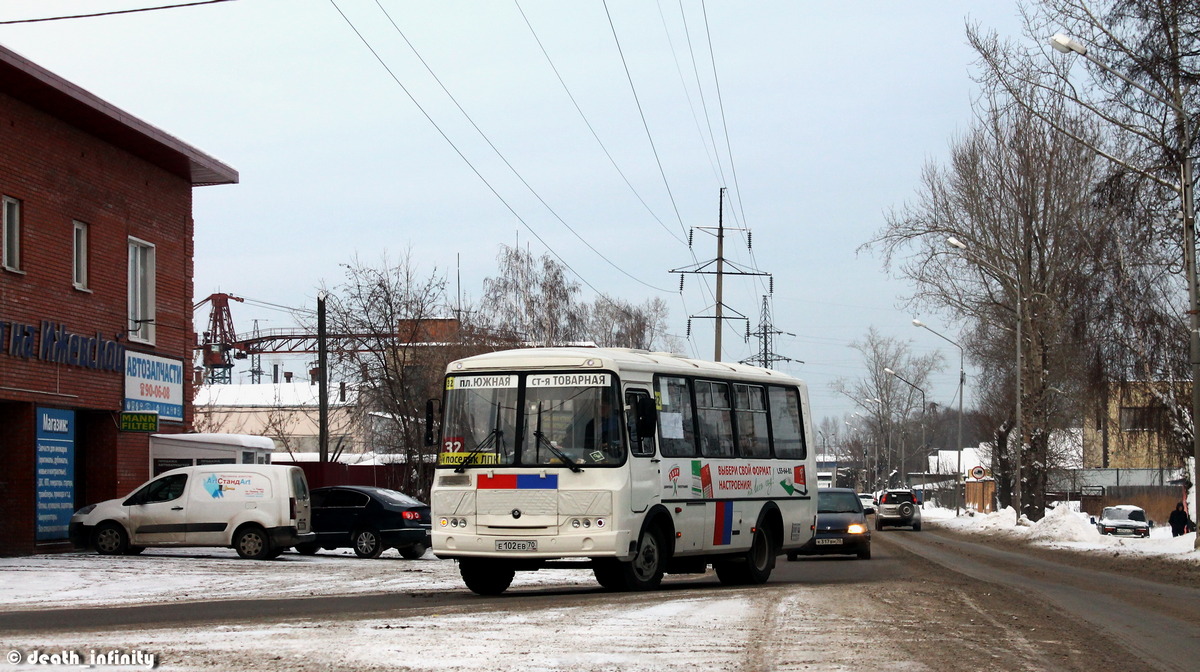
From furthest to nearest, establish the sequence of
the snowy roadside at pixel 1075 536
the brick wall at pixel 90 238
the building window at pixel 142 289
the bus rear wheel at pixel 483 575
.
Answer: the snowy roadside at pixel 1075 536 < the building window at pixel 142 289 < the brick wall at pixel 90 238 < the bus rear wheel at pixel 483 575

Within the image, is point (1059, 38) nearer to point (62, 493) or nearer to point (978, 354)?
point (62, 493)

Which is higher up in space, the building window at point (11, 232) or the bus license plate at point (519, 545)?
the building window at point (11, 232)

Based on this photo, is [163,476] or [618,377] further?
[163,476]

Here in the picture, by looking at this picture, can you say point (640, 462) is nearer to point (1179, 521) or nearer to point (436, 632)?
point (436, 632)

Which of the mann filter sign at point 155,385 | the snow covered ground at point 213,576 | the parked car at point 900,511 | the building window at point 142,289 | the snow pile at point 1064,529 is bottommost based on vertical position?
the parked car at point 900,511

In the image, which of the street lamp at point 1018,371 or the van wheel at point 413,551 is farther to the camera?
the street lamp at point 1018,371

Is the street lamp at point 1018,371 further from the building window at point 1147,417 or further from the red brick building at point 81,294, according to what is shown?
the red brick building at point 81,294

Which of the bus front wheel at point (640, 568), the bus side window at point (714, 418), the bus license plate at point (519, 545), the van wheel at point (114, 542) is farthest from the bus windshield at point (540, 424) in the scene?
the van wheel at point (114, 542)

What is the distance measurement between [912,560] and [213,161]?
56.9 ft

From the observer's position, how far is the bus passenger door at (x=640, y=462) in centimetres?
1620

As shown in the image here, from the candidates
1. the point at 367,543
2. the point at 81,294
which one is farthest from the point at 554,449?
the point at 81,294

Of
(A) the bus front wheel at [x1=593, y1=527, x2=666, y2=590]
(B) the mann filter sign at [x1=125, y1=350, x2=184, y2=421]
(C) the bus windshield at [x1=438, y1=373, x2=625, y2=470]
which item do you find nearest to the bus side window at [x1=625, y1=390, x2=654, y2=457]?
(C) the bus windshield at [x1=438, y1=373, x2=625, y2=470]

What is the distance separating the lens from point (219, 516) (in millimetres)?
24781

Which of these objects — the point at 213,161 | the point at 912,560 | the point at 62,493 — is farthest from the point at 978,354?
the point at 62,493
